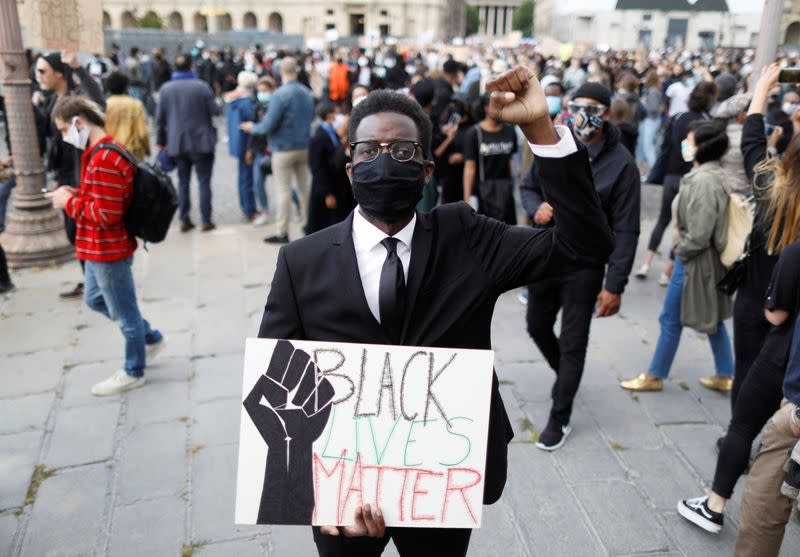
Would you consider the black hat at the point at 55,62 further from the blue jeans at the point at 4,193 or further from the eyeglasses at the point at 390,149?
the eyeglasses at the point at 390,149

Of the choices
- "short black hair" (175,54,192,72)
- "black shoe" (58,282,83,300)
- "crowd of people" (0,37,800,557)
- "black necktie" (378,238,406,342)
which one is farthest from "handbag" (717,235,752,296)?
"short black hair" (175,54,192,72)

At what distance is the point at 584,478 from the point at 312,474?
2240 millimetres

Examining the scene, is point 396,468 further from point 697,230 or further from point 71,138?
point 71,138

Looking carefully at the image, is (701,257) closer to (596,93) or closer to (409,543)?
(596,93)

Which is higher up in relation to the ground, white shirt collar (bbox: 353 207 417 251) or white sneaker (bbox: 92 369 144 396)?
white shirt collar (bbox: 353 207 417 251)

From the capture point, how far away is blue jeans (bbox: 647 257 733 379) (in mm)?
4160

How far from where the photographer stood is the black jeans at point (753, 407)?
8.90 ft

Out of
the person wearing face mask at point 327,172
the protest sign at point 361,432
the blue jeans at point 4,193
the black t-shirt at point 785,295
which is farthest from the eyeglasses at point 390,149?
the blue jeans at point 4,193

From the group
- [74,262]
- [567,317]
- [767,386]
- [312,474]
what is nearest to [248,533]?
[312,474]

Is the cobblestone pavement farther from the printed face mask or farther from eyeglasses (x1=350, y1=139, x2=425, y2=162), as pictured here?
eyeglasses (x1=350, y1=139, x2=425, y2=162)

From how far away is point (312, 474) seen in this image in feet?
5.22

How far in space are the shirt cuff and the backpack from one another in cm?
273

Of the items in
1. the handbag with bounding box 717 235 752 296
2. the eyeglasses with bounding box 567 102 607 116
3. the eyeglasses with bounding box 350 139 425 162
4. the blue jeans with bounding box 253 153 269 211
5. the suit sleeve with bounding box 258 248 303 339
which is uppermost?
the eyeglasses with bounding box 350 139 425 162

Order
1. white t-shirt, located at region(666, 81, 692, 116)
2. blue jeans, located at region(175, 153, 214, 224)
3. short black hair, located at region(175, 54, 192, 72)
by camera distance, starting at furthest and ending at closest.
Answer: white t-shirt, located at region(666, 81, 692, 116)
short black hair, located at region(175, 54, 192, 72)
blue jeans, located at region(175, 153, 214, 224)
